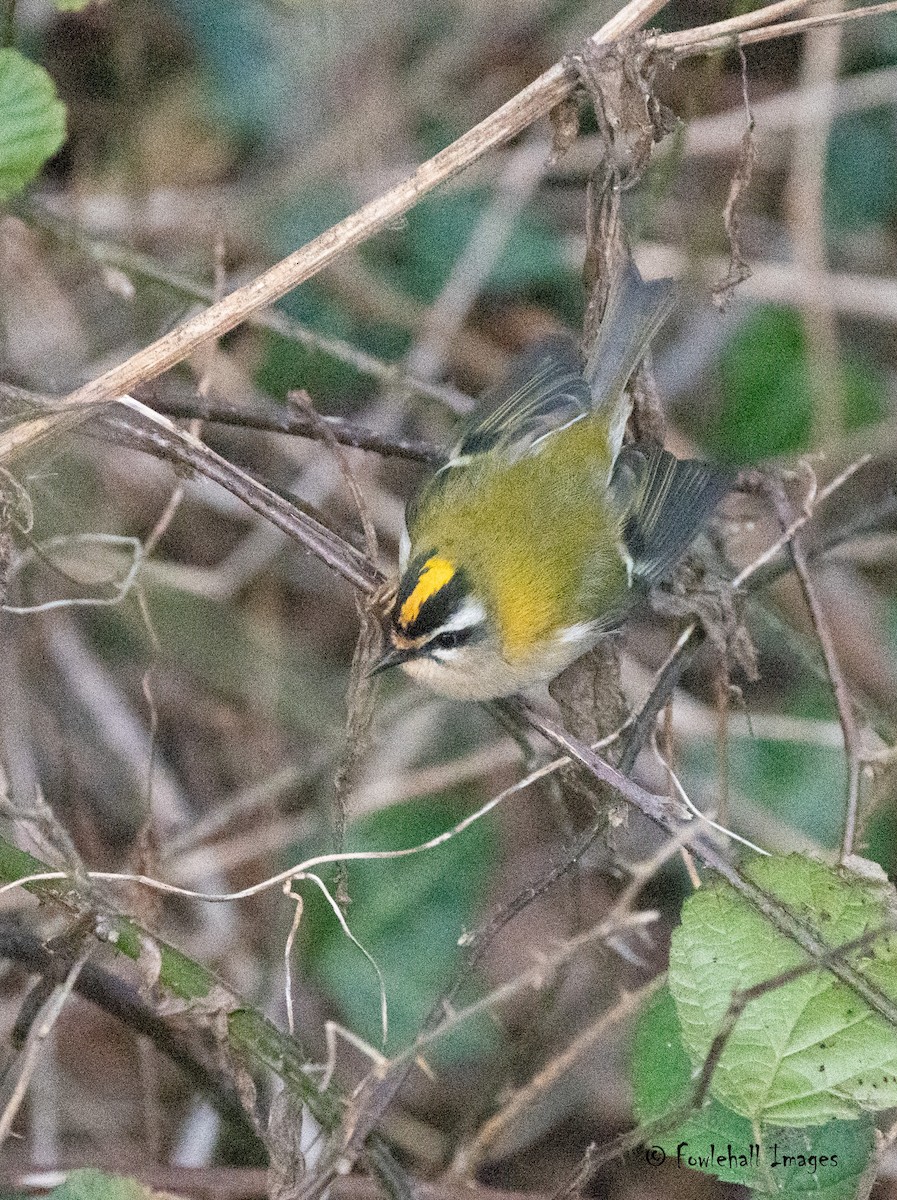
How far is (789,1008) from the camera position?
204 centimetres

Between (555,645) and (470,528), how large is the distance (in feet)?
1.15

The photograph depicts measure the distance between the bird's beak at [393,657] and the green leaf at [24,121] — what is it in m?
1.14

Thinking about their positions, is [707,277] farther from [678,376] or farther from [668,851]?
[668,851]

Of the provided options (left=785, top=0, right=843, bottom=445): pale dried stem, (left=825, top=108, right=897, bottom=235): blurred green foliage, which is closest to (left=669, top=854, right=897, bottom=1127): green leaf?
(left=785, top=0, right=843, bottom=445): pale dried stem

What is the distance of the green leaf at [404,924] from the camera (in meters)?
3.37

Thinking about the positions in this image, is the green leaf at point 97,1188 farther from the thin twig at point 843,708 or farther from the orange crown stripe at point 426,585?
the thin twig at point 843,708

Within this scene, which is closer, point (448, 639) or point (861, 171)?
A: point (448, 639)

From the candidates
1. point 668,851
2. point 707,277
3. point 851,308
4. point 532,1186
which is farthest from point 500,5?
point 532,1186

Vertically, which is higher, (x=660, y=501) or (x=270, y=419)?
(x=270, y=419)

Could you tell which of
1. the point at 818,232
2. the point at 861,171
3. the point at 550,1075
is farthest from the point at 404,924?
the point at 861,171

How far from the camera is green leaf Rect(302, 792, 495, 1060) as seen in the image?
11.1ft

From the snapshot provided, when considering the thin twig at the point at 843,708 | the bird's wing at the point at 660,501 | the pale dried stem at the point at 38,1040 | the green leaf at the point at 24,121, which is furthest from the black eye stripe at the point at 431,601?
the green leaf at the point at 24,121

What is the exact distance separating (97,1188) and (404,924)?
4.98 feet

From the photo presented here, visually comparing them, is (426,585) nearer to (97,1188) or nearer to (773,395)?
(97,1188)
